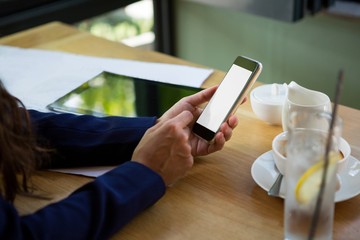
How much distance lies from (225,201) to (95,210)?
208 millimetres

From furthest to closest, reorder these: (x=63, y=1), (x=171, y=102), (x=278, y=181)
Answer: (x=63, y=1)
(x=171, y=102)
(x=278, y=181)

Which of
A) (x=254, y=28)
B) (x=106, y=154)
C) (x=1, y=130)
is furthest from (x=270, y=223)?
(x=254, y=28)

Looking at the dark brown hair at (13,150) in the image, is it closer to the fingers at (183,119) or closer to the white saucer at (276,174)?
the fingers at (183,119)

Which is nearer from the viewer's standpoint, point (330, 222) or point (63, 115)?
point (330, 222)

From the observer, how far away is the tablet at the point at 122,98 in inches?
43.6

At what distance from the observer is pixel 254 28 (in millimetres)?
2135

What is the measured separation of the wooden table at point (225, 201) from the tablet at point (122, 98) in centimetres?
16

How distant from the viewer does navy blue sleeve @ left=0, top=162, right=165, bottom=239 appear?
2.39 feet

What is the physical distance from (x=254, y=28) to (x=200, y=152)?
130 cm

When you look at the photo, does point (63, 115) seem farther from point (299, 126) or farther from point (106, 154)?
point (299, 126)

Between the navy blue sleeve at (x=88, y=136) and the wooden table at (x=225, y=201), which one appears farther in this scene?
the navy blue sleeve at (x=88, y=136)

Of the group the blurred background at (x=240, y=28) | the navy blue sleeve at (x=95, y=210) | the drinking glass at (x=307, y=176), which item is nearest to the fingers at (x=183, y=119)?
the navy blue sleeve at (x=95, y=210)

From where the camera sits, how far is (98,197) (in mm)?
769

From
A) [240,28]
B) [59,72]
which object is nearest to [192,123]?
[59,72]
